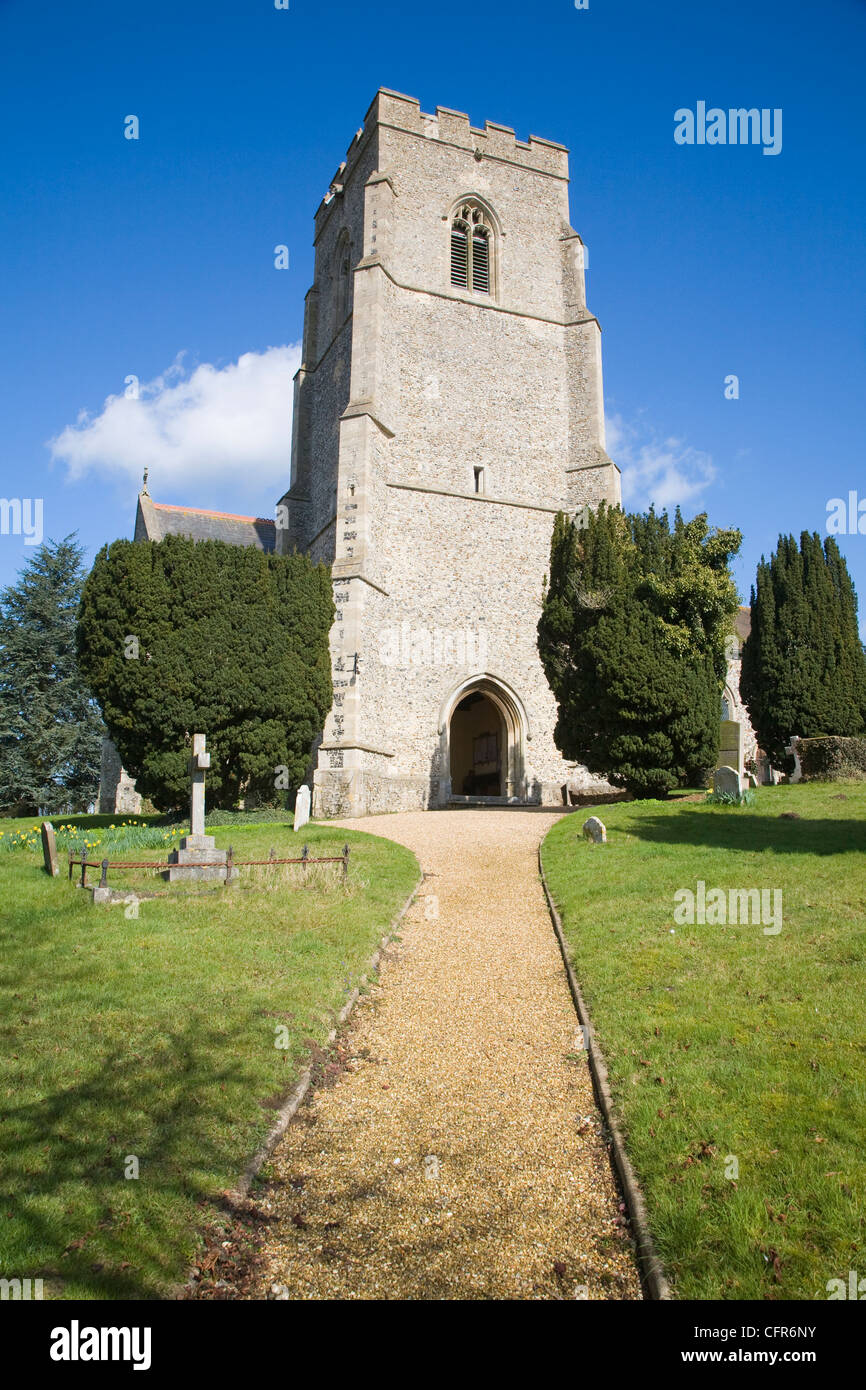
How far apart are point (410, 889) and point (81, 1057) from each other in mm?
6038

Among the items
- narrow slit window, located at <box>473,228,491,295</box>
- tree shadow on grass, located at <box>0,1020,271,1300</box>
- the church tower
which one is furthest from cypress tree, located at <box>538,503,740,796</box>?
tree shadow on grass, located at <box>0,1020,271,1300</box>

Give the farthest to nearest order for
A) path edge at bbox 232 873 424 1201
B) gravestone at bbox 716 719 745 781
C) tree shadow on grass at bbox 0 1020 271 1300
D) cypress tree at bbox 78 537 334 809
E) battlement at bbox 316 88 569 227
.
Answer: battlement at bbox 316 88 569 227
gravestone at bbox 716 719 745 781
cypress tree at bbox 78 537 334 809
path edge at bbox 232 873 424 1201
tree shadow on grass at bbox 0 1020 271 1300

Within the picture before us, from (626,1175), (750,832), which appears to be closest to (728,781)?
(750,832)

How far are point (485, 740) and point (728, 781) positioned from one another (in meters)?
13.1

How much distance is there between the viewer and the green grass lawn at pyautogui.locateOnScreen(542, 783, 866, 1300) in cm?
343

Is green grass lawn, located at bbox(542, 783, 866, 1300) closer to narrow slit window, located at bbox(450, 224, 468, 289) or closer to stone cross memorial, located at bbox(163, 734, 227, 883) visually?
stone cross memorial, located at bbox(163, 734, 227, 883)

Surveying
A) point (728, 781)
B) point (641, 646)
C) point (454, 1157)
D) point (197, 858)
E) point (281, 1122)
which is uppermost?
point (641, 646)

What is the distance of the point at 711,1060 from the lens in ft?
16.2

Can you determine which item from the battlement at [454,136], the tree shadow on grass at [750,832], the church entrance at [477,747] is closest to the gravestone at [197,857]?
the tree shadow on grass at [750,832]

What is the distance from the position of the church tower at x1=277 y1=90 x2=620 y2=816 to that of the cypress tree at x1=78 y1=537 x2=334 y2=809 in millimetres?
1856

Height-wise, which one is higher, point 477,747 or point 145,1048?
point 477,747

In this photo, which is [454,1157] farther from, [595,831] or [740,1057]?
[595,831]

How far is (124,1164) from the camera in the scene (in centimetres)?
402

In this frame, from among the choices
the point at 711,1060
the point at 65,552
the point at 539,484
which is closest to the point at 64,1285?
the point at 711,1060
